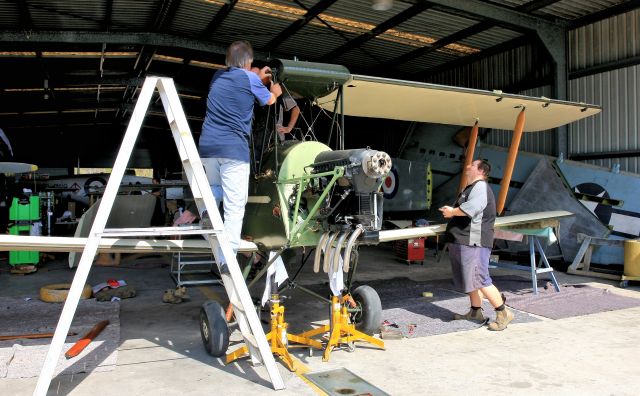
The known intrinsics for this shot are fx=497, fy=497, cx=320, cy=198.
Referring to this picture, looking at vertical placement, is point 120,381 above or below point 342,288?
below

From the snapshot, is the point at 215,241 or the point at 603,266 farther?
the point at 603,266

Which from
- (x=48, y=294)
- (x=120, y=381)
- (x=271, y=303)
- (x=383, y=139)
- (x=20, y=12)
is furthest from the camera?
(x=383, y=139)

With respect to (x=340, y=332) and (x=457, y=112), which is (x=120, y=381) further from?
(x=457, y=112)

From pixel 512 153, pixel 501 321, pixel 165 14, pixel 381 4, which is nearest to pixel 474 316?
pixel 501 321

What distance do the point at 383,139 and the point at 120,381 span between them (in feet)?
45.4

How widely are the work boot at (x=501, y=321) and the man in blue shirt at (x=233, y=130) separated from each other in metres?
2.71

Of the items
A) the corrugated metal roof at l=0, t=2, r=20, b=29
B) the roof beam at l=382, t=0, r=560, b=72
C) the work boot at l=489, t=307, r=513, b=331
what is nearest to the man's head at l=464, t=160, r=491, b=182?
the work boot at l=489, t=307, r=513, b=331

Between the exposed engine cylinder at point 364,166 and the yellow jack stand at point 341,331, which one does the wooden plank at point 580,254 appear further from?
the exposed engine cylinder at point 364,166

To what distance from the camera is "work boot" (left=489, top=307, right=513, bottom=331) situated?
15.9 feet

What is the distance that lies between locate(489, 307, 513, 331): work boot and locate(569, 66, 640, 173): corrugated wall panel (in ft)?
17.8

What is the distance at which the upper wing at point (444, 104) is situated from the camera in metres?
5.14

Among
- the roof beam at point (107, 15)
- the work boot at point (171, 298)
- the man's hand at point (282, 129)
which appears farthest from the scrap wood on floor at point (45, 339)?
the roof beam at point (107, 15)

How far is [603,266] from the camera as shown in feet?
27.3

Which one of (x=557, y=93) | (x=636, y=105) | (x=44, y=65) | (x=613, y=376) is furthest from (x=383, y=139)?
(x=613, y=376)
